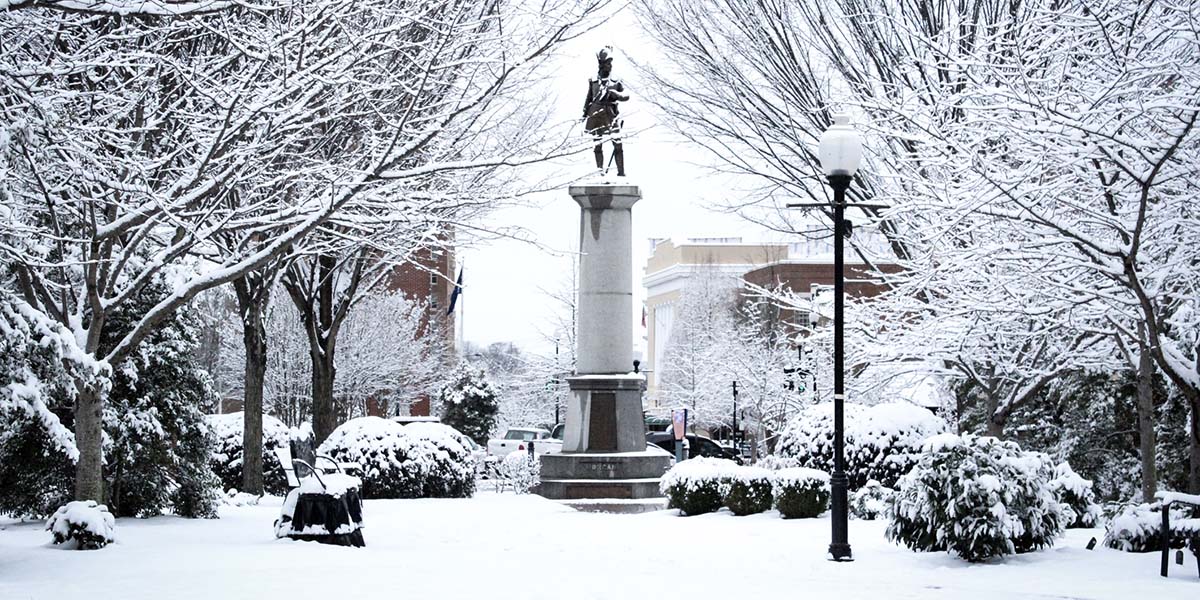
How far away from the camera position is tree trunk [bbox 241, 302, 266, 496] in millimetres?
21969

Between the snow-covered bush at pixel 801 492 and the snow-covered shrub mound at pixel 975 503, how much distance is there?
4.82m

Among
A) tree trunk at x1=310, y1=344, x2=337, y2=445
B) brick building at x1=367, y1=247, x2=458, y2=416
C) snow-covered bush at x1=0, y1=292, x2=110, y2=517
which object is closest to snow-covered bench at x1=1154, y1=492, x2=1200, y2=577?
snow-covered bush at x1=0, y1=292, x2=110, y2=517

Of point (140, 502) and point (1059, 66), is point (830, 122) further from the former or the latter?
point (140, 502)

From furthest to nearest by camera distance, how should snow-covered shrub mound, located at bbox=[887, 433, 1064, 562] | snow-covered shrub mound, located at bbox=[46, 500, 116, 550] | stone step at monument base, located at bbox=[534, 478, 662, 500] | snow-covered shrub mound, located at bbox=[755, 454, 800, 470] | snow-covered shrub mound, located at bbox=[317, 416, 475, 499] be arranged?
snow-covered shrub mound, located at bbox=[317, 416, 475, 499], stone step at monument base, located at bbox=[534, 478, 662, 500], snow-covered shrub mound, located at bbox=[755, 454, 800, 470], snow-covered shrub mound, located at bbox=[46, 500, 116, 550], snow-covered shrub mound, located at bbox=[887, 433, 1064, 562]

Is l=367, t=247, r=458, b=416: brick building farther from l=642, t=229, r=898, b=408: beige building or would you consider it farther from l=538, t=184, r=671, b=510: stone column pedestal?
l=538, t=184, r=671, b=510: stone column pedestal

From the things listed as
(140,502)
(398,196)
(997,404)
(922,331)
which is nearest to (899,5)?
(922,331)

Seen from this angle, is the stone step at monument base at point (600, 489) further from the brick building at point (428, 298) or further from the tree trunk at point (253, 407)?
the brick building at point (428, 298)

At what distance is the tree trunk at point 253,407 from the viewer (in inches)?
865

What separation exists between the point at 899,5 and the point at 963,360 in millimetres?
5046

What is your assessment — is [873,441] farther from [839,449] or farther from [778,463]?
[839,449]

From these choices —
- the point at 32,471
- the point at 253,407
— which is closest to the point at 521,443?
the point at 253,407

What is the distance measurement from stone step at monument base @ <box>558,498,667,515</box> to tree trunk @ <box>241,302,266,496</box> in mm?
4959

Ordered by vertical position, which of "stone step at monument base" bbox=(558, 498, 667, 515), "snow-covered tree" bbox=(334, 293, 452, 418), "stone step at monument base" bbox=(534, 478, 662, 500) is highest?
"snow-covered tree" bbox=(334, 293, 452, 418)

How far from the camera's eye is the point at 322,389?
25672 millimetres
